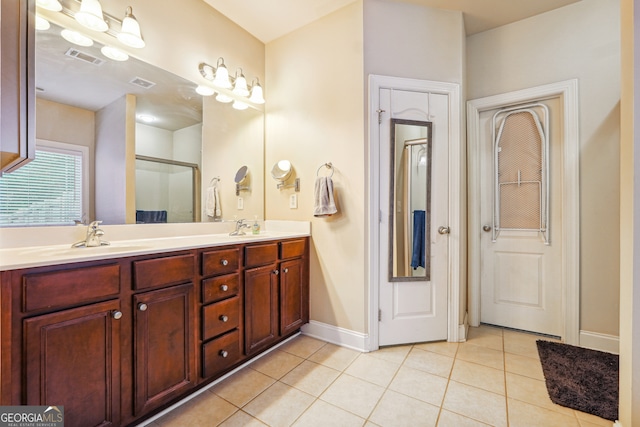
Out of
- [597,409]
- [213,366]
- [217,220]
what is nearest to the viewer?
[597,409]

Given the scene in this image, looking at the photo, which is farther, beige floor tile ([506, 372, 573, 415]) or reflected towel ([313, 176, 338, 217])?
reflected towel ([313, 176, 338, 217])

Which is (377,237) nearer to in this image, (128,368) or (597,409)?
(597,409)

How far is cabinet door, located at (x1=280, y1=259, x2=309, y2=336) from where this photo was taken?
2.12m

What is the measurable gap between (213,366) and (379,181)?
1.68 metres

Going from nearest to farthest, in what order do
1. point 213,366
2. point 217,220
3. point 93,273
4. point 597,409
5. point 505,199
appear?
point 93,273 < point 597,409 < point 213,366 < point 217,220 < point 505,199

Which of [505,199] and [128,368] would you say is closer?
[128,368]

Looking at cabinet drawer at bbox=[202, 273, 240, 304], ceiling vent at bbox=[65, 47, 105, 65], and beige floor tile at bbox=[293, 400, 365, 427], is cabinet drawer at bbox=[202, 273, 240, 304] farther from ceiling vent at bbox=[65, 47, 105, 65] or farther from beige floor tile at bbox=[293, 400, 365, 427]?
ceiling vent at bbox=[65, 47, 105, 65]

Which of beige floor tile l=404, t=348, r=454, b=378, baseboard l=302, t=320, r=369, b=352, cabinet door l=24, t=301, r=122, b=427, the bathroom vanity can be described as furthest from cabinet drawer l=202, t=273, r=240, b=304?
beige floor tile l=404, t=348, r=454, b=378

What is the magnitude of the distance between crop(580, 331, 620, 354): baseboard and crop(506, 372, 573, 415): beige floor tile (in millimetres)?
813

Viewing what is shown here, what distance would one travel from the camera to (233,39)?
2.38 meters

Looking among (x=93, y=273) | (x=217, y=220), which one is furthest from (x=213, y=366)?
(x=217, y=220)

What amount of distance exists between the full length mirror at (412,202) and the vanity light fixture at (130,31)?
1.88 m

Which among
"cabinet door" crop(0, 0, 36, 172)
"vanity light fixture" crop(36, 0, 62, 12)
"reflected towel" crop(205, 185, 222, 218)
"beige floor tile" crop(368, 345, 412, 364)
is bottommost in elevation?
"beige floor tile" crop(368, 345, 412, 364)

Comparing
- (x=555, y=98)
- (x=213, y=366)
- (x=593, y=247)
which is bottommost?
(x=213, y=366)
